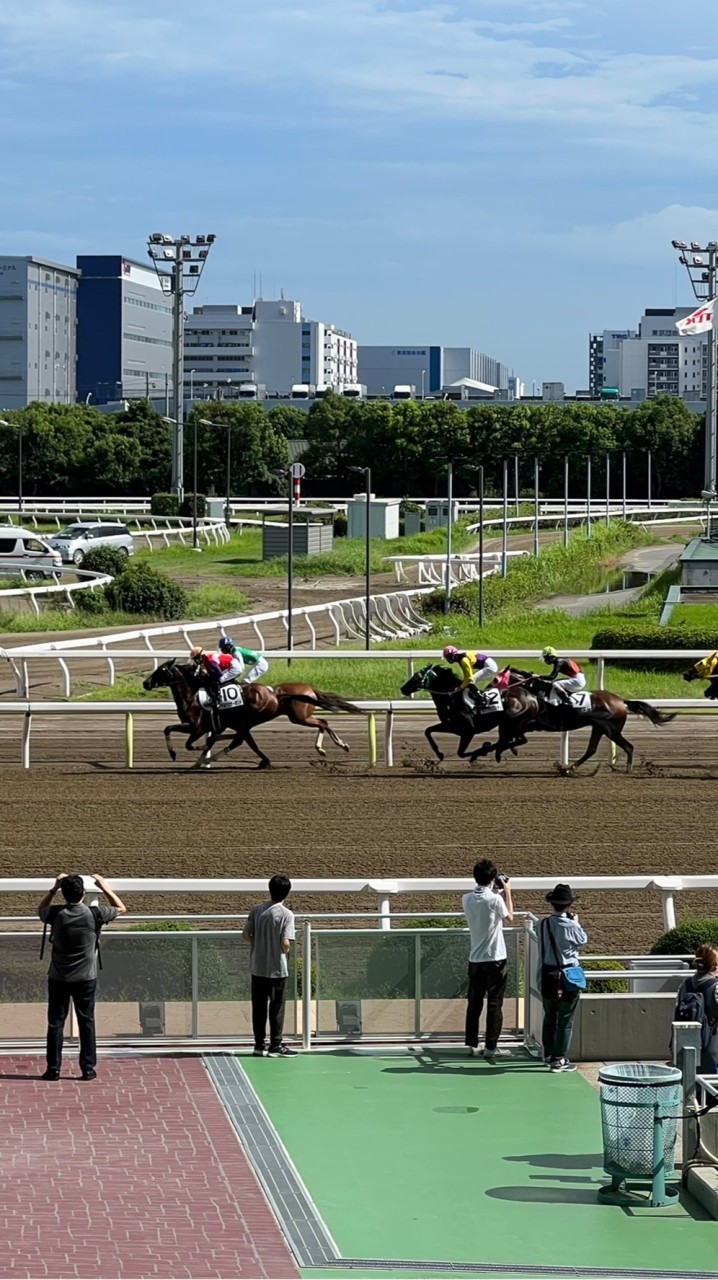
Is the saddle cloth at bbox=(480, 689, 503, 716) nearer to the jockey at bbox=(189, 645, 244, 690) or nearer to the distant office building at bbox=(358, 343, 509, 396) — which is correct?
the jockey at bbox=(189, 645, 244, 690)

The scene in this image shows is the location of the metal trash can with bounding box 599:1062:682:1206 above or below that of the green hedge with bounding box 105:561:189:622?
below

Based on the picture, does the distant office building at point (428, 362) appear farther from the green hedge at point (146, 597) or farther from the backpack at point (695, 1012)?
the backpack at point (695, 1012)

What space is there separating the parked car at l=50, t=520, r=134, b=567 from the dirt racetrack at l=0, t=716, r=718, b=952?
2030cm

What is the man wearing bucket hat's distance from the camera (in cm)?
762

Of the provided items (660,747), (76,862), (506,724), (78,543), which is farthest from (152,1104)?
(78,543)

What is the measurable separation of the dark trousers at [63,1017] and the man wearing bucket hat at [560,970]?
6.35ft

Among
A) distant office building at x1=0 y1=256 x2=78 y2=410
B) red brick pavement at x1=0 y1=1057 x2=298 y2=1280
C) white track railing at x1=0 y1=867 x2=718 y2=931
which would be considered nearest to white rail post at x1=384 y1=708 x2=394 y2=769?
white track railing at x1=0 y1=867 x2=718 y2=931

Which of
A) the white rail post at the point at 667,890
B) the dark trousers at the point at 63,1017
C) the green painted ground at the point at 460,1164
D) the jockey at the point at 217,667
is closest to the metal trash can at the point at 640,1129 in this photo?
the green painted ground at the point at 460,1164

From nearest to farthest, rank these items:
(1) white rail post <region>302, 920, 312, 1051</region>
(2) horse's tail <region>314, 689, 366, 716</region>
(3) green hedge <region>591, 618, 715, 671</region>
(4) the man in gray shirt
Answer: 1. (4) the man in gray shirt
2. (1) white rail post <region>302, 920, 312, 1051</region>
3. (2) horse's tail <region>314, 689, 366, 716</region>
4. (3) green hedge <region>591, 618, 715, 671</region>

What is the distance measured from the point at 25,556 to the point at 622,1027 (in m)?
28.0

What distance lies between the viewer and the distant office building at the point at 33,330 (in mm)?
110000

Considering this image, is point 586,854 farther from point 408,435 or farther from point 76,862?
point 408,435

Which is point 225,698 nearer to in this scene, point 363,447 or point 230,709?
point 230,709

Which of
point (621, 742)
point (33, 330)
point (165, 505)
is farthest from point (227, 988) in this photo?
point (33, 330)
